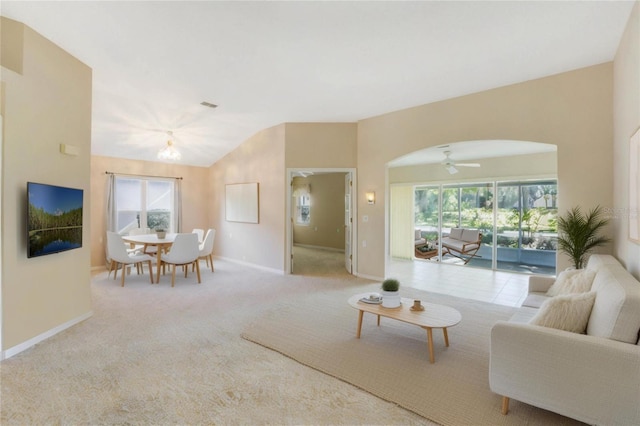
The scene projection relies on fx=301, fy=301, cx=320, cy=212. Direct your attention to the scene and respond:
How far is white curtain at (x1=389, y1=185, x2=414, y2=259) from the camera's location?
333 inches

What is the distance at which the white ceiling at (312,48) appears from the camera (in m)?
2.74

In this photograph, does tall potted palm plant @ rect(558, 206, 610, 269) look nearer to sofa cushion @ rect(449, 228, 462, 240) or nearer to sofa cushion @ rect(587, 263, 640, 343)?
sofa cushion @ rect(587, 263, 640, 343)

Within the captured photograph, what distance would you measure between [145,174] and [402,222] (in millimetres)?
6828

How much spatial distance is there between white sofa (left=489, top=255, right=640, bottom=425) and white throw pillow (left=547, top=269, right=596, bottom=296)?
0.60 metres

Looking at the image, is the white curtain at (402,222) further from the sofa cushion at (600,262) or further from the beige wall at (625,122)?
the sofa cushion at (600,262)

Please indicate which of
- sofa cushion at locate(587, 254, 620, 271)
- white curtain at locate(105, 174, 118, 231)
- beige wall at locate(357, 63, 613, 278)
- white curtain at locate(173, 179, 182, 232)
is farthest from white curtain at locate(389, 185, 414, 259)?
white curtain at locate(105, 174, 118, 231)

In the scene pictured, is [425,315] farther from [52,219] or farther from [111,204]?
[111,204]

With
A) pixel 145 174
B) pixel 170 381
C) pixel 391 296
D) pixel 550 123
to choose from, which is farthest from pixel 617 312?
pixel 145 174

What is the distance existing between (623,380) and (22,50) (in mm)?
5406

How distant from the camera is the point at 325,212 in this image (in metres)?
10.2

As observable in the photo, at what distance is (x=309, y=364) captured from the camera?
272 centimetres

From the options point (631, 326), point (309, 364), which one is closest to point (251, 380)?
point (309, 364)

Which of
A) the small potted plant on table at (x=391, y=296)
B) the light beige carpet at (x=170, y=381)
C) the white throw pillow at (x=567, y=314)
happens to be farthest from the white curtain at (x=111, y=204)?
the white throw pillow at (x=567, y=314)

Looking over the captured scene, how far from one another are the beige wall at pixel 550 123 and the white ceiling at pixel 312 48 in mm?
180
